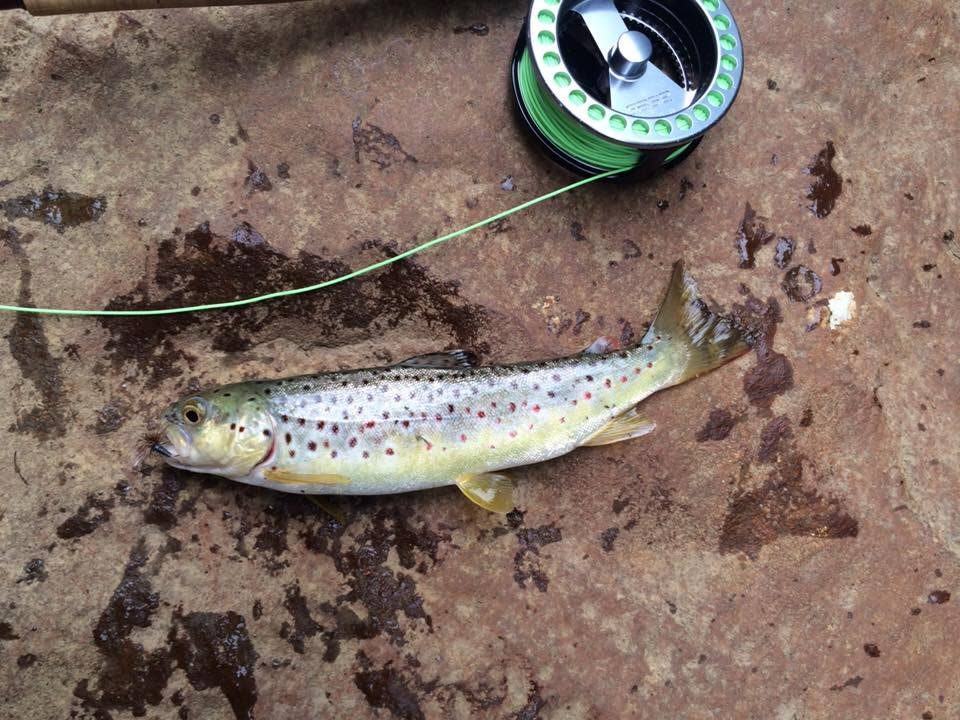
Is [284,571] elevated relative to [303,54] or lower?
lower

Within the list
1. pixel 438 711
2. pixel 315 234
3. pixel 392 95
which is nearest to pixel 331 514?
pixel 438 711

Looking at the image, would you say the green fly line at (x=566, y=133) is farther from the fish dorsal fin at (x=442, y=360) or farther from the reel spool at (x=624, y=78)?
the fish dorsal fin at (x=442, y=360)

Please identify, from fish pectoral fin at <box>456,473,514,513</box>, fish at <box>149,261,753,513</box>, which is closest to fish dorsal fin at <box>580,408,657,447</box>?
fish at <box>149,261,753,513</box>

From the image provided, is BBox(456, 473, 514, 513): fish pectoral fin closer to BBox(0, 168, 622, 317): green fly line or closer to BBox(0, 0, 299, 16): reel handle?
BBox(0, 168, 622, 317): green fly line

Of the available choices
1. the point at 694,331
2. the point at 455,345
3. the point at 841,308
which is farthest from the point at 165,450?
the point at 841,308

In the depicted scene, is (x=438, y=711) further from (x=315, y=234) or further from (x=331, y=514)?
(x=315, y=234)

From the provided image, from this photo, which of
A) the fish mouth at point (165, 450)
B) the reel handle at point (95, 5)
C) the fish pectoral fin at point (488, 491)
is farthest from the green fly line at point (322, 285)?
the reel handle at point (95, 5)
